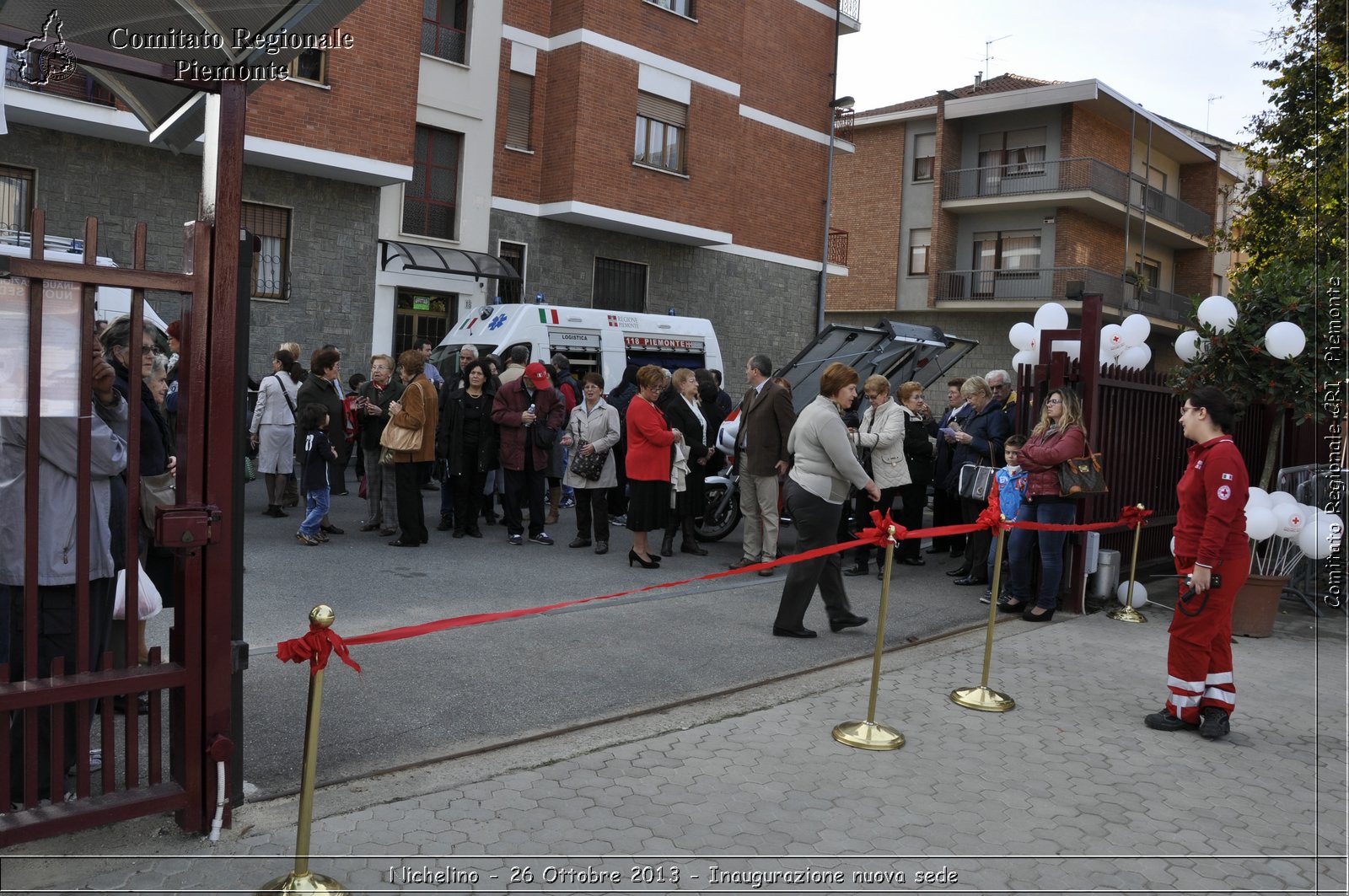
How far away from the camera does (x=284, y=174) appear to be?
17.4 m

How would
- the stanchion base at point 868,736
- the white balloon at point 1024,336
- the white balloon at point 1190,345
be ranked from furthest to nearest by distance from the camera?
the white balloon at point 1190,345 < the white balloon at point 1024,336 < the stanchion base at point 868,736

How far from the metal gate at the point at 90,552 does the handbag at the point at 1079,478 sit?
21.1 ft

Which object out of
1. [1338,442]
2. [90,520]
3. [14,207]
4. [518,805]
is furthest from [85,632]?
[14,207]

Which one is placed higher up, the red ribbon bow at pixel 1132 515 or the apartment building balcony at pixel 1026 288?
the apartment building balcony at pixel 1026 288

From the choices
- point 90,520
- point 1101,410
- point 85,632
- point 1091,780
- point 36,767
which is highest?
point 1101,410

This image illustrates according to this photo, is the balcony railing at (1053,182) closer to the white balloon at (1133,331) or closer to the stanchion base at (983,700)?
the white balloon at (1133,331)

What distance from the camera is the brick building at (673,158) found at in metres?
21.3

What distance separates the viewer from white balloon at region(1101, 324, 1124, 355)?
10.4 m

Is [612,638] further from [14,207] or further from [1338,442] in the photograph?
[14,207]

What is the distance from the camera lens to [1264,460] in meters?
12.0

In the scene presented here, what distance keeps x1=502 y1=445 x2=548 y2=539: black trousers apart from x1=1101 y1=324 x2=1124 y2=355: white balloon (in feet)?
19.1

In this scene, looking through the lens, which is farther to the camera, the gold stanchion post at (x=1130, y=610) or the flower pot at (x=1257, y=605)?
the gold stanchion post at (x=1130, y=610)

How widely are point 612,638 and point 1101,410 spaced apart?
4.89 meters

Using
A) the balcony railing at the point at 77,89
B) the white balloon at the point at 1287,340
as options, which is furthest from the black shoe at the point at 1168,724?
the balcony railing at the point at 77,89
